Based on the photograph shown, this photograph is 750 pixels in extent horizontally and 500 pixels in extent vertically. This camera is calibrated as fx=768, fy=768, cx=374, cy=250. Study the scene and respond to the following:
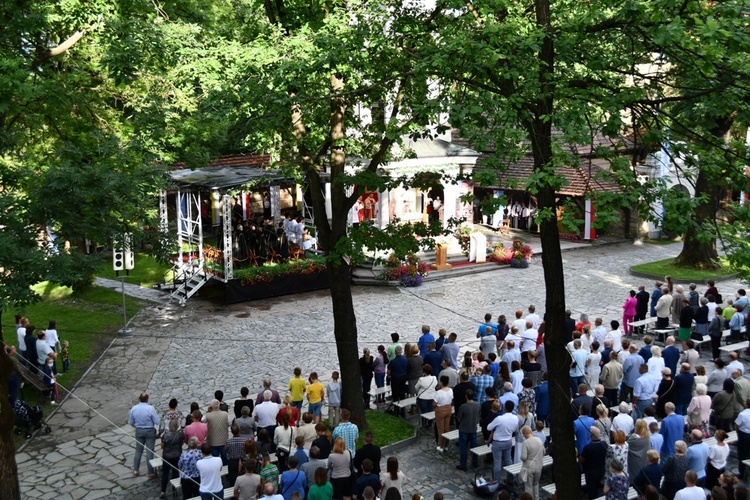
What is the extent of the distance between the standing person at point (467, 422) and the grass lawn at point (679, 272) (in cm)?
1683

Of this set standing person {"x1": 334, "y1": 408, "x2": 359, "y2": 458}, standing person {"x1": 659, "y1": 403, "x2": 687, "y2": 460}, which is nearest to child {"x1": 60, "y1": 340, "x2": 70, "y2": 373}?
standing person {"x1": 334, "y1": 408, "x2": 359, "y2": 458}

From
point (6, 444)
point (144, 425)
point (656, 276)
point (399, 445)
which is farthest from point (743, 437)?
point (656, 276)

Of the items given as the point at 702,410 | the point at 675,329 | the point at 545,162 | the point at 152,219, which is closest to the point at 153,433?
the point at 152,219

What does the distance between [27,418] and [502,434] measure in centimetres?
945

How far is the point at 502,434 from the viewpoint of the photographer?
493 inches

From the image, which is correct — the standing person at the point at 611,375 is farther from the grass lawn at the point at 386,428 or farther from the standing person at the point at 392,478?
the standing person at the point at 392,478

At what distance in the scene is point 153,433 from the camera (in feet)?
43.5

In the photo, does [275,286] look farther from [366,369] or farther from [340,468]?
[340,468]

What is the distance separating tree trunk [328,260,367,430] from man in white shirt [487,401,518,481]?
9.79 feet

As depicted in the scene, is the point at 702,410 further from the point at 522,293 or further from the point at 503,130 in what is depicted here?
the point at 522,293

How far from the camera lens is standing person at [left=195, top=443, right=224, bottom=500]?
11375mm

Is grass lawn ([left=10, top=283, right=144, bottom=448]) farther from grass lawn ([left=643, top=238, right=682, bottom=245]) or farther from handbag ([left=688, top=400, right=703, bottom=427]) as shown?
grass lawn ([left=643, top=238, right=682, bottom=245])

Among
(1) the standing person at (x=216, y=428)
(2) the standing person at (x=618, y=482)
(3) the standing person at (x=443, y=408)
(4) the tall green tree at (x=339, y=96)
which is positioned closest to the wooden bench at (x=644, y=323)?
(3) the standing person at (x=443, y=408)

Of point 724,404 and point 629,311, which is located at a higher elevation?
point 629,311
